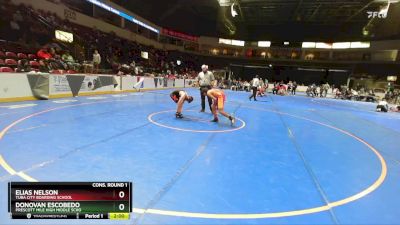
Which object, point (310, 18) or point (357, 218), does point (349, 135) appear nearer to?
point (357, 218)

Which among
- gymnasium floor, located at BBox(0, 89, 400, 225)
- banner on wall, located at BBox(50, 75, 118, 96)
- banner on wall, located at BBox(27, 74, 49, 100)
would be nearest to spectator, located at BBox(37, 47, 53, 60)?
banner on wall, located at BBox(50, 75, 118, 96)

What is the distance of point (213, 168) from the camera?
4660 mm

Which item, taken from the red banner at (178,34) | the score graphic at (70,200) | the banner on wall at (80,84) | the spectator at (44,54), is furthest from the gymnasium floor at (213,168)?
the red banner at (178,34)

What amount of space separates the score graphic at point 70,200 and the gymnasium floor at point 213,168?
0.55 m

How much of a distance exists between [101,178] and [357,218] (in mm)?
3494

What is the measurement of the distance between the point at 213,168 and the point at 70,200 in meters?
2.74

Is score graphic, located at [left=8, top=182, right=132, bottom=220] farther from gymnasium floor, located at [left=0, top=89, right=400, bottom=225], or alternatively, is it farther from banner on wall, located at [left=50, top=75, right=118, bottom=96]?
banner on wall, located at [left=50, top=75, right=118, bottom=96]

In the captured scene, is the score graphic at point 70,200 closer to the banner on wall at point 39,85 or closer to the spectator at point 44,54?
the banner on wall at point 39,85

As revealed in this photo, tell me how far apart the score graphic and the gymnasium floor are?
555 mm

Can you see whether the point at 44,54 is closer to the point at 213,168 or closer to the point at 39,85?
the point at 39,85

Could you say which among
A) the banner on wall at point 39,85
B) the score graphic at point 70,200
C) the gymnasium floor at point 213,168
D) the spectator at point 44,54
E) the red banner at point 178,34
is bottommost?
the gymnasium floor at point 213,168

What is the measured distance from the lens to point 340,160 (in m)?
5.69

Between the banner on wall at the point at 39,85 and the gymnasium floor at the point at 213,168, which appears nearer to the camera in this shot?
the gymnasium floor at the point at 213,168

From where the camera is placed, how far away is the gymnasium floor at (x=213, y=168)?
10.7 ft
